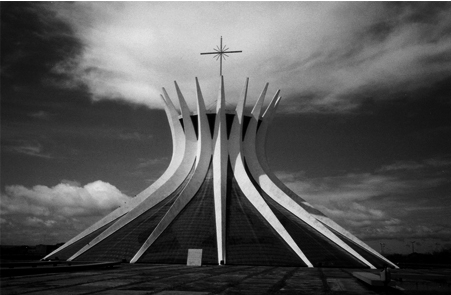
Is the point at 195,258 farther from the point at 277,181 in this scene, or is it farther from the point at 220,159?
the point at 277,181

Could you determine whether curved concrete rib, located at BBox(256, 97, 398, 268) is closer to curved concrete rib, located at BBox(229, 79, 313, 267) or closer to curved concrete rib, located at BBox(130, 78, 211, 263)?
curved concrete rib, located at BBox(229, 79, 313, 267)

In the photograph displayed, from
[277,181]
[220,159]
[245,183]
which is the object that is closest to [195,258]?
[245,183]

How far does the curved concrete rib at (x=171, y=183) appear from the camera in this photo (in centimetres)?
2788

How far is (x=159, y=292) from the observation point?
9688 mm

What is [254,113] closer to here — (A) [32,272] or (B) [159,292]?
(A) [32,272]

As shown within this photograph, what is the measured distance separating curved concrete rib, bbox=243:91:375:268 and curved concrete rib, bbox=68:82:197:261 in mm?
4912

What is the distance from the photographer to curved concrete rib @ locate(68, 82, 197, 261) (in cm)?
2788

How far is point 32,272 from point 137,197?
18858 millimetres

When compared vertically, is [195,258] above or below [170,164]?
below

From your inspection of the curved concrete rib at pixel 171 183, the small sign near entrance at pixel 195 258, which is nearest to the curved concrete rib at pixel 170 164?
the curved concrete rib at pixel 171 183

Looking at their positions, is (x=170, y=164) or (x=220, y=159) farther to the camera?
(x=170, y=164)

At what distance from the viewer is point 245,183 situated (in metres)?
32.1

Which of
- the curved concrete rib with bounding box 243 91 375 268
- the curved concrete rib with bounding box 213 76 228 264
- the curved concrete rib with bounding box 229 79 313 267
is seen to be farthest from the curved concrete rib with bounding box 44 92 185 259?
the curved concrete rib with bounding box 243 91 375 268

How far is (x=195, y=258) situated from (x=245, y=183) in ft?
35.8
